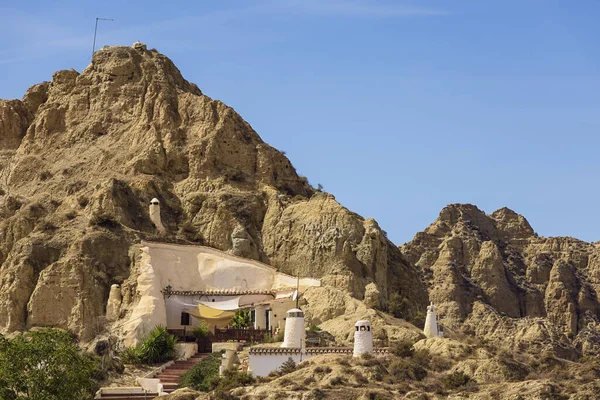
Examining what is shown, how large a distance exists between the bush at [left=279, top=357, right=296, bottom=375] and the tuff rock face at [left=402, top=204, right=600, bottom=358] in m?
37.6

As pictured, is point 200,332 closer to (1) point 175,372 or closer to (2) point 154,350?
(2) point 154,350

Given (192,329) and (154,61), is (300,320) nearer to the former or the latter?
(192,329)

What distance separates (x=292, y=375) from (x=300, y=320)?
16.9 feet

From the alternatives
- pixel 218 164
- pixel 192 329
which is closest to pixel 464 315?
pixel 218 164

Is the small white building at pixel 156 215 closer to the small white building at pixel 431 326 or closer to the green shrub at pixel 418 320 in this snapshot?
the green shrub at pixel 418 320

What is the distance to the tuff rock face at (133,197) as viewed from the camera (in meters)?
92.1

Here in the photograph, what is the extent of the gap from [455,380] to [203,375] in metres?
12.0

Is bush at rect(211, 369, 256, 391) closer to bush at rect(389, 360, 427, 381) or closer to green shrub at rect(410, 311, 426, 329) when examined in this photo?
bush at rect(389, 360, 427, 381)

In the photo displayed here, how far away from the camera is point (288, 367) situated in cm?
8106

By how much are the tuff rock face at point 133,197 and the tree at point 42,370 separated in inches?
422

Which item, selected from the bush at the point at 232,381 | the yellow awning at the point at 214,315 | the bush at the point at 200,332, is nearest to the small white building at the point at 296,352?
the bush at the point at 232,381

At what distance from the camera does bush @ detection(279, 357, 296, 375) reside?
8050 centimetres

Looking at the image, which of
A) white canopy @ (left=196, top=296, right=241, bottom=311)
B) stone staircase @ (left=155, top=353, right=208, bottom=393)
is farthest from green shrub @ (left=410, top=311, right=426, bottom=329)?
stone staircase @ (left=155, top=353, right=208, bottom=393)

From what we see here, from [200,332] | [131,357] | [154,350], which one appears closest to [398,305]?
[200,332]
